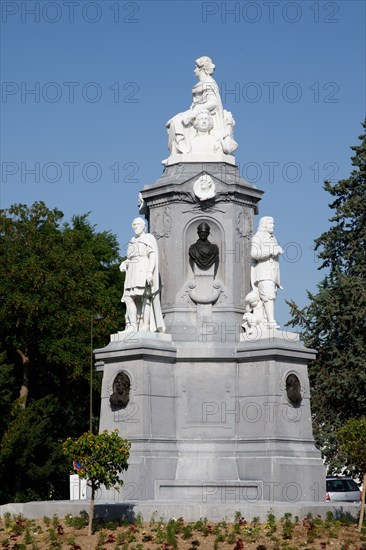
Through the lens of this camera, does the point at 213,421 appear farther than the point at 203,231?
No

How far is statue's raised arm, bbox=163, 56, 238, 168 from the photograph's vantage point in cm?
2894

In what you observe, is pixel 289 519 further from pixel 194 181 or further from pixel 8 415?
pixel 8 415

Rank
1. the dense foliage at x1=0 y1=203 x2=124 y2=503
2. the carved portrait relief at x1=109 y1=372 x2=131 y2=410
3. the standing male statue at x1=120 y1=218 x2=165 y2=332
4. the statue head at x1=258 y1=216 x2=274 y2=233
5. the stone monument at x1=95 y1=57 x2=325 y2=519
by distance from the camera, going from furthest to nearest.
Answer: the dense foliage at x1=0 y1=203 x2=124 y2=503 → the statue head at x1=258 y1=216 x2=274 y2=233 → the standing male statue at x1=120 y1=218 x2=165 y2=332 → the carved portrait relief at x1=109 y1=372 x2=131 y2=410 → the stone monument at x1=95 y1=57 x2=325 y2=519

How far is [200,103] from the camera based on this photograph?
29.4 metres

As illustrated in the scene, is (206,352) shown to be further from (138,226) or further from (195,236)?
(138,226)

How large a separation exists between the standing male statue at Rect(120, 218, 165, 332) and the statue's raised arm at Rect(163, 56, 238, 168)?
241 cm

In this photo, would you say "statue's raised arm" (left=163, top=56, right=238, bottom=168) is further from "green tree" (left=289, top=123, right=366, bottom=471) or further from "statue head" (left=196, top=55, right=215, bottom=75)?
"green tree" (left=289, top=123, right=366, bottom=471)

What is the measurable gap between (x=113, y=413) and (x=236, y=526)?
5.63 metres

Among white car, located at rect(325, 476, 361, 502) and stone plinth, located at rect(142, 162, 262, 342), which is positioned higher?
stone plinth, located at rect(142, 162, 262, 342)

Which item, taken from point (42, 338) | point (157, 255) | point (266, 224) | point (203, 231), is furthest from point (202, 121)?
point (42, 338)

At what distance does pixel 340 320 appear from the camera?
42438 millimetres

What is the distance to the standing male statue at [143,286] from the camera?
27562mm

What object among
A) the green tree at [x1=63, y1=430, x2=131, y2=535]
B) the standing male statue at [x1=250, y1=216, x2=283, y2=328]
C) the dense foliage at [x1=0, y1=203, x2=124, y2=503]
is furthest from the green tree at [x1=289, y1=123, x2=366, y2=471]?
the green tree at [x1=63, y1=430, x2=131, y2=535]

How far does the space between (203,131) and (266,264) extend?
Answer: 3.51m
